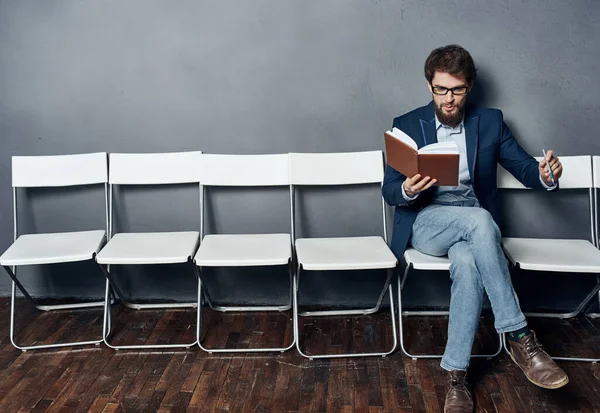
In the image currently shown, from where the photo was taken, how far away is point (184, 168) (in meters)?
3.56

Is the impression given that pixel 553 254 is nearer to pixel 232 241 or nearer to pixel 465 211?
pixel 465 211

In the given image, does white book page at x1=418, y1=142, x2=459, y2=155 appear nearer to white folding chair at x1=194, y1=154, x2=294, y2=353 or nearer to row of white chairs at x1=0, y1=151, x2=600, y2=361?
row of white chairs at x1=0, y1=151, x2=600, y2=361

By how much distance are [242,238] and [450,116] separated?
1233 millimetres

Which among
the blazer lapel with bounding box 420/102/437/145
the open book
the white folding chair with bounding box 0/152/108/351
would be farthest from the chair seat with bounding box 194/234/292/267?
the blazer lapel with bounding box 420/102/437/145

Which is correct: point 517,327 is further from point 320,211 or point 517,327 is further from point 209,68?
point 209,68

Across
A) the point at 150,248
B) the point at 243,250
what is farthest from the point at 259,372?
the point at 150,248

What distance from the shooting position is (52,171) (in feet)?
11.7

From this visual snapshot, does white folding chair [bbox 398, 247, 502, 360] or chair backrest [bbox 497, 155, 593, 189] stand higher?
chair backrest [bbox 497, 155, 593, 189]

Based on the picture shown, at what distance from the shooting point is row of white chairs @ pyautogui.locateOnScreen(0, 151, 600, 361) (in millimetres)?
3051

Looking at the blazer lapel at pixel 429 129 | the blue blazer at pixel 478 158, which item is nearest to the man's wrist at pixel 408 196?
the blue blazer at pixel 478 158

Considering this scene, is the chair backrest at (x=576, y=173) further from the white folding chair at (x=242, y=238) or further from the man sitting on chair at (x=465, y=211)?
the white folding chair at (x=242, y=238)

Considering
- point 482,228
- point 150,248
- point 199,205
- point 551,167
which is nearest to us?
→ point 482,228

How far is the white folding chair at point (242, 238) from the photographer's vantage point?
122 inches

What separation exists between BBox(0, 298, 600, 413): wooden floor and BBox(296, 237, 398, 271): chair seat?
0.49 m
